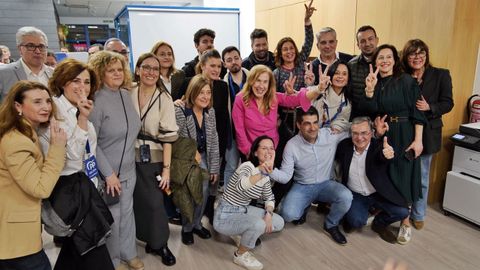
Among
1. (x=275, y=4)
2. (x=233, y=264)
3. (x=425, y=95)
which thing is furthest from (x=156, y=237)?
(x=275, y=4)

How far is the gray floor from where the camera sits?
227 cm

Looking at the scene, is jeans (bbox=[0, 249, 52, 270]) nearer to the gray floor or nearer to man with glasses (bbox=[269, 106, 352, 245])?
the gray floor

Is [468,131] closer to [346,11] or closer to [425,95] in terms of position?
[425,95]

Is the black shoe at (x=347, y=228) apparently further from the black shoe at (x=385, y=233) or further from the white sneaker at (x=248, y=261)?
the white sneaker at (x=248, y=261)

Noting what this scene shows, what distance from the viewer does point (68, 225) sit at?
5.14 ft

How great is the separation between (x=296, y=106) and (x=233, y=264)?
1300 millimetres

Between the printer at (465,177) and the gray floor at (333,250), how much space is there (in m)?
0.14

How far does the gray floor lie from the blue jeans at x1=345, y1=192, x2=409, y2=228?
0.41 feet

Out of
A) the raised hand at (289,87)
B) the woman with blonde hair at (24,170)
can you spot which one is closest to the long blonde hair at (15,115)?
the woman with blonde hair at (24,170)

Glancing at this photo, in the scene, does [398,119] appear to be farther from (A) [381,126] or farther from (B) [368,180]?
(B) [368,180]

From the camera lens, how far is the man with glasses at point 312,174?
8.33ft

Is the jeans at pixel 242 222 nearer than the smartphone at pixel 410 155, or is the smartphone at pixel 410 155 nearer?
the jeans at pixel 242 222

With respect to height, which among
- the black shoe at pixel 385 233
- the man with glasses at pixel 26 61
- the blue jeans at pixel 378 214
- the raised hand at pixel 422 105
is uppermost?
the man with glasses at pixel 26 61

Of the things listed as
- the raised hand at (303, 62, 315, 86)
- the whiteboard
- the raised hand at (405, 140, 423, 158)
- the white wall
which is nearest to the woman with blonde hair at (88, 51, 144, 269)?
the raised hand at (303, 62, 315, 86)
